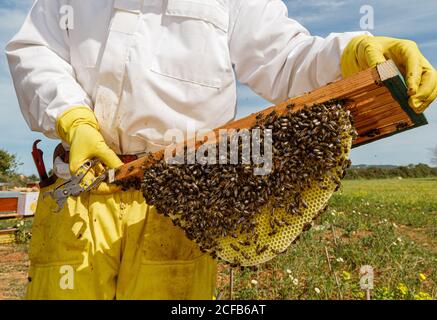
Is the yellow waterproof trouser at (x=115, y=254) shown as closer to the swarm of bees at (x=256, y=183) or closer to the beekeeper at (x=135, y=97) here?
the beekeeper at (x=135, y=97)

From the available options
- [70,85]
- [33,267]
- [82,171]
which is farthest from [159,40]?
[33,267]

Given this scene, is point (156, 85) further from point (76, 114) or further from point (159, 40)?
point (76, 114)

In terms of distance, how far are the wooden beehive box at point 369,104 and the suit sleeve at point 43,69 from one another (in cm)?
69

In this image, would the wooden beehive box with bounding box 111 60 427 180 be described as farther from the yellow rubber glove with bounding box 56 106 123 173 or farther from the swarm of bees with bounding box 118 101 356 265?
the yellow rubber glove with bounding box 56 106 123 173

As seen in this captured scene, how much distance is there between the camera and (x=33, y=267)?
332 centimetres

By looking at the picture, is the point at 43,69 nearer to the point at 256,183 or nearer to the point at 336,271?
the point at 256,183

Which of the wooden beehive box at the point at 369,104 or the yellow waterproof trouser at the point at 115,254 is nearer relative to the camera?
the wooden beehive box at the point at 369,104

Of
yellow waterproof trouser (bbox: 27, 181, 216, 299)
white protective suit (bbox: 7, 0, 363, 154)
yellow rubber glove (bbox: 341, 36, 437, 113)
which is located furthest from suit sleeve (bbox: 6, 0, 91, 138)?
yellow rubber glove (bbox: 341, 36, 437, 113)

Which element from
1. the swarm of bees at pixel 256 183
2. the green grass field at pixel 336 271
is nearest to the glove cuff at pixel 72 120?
the swarm of bees at pixel 256 183

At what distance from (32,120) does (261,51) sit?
5.53ft

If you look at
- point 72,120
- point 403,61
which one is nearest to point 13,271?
point 72,120

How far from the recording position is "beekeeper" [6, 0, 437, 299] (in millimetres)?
3131

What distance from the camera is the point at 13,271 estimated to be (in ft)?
31.8

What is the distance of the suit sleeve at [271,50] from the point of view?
11.1ft
